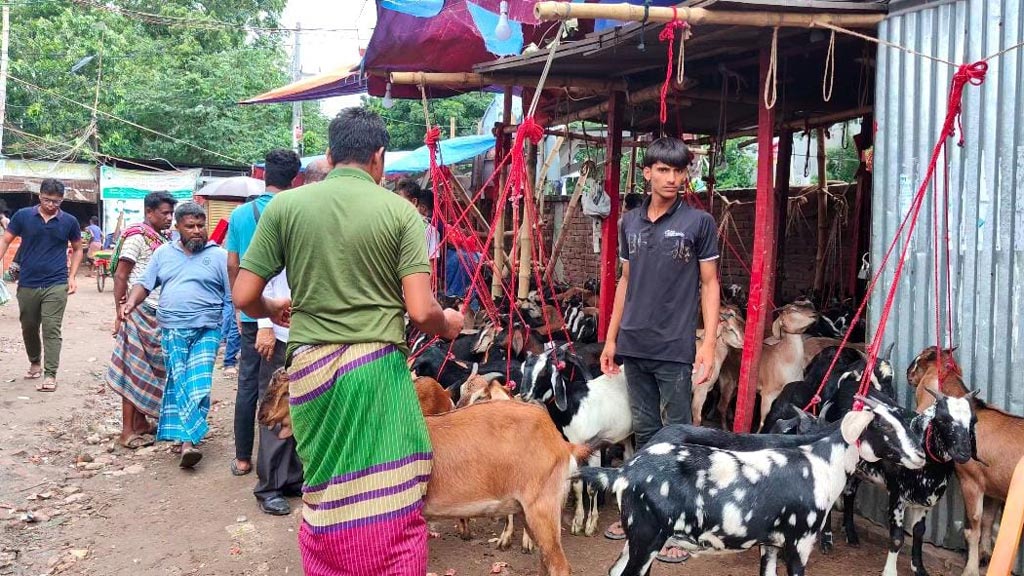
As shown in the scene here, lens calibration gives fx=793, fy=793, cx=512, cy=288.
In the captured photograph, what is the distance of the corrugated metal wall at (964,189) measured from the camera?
3672 millimetres

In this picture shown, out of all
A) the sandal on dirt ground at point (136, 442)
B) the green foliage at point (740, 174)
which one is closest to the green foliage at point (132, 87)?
the green foliage at point (740, 174)

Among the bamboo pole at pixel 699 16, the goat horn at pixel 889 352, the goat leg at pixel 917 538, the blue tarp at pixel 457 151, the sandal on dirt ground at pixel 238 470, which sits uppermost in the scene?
the blue tarp at pixel 457 151

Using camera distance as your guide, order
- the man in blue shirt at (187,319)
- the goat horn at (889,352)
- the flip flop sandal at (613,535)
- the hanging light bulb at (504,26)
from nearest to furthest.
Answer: the goat horn at (889,352) < the flip flop sandal at (613,535) < the hanging light bulb at (504,26) < the man in blue shirt at (187,319)

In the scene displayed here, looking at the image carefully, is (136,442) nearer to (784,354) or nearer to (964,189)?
(784,354)

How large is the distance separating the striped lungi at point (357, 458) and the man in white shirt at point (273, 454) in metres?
2.20

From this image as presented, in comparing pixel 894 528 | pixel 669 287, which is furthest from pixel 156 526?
pixel 894 528

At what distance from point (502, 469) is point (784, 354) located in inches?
133

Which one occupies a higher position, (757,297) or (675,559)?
(757,297)

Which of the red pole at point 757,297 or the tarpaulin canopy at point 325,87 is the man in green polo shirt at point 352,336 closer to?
the red pole at point 757,297

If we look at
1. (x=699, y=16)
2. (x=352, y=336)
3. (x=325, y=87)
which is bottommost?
(x=352, y=336)

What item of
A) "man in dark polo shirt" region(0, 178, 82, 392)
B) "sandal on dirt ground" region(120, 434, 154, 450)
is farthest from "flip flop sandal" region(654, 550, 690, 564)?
"man in dark polo shirt" region(0, 178, 82, 392)

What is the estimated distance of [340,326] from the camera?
9.04ft

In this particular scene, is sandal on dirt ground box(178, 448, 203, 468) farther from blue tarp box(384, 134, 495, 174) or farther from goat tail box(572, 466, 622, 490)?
blue tarp box(384, 134, 495, 174)

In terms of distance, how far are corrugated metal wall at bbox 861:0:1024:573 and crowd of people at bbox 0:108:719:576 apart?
1.08 m
